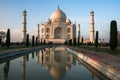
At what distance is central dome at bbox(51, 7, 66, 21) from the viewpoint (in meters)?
56.8

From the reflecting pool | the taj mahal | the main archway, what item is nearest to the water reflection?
the reflecting pool

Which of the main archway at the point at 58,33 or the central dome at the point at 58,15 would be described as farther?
the main archway at the point at 58,33

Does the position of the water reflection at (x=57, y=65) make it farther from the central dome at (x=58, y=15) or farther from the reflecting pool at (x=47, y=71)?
the central dome at (x=58, y=15)

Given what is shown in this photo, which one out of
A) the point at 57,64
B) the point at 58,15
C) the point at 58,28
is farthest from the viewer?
the point at 58,28

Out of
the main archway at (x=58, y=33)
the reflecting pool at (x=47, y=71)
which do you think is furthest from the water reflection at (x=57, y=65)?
the main archway at (x=58, y=33)

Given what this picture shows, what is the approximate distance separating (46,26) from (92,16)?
19.4 metres

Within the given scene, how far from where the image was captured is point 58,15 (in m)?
56.8

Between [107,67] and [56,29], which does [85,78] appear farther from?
[56,29]

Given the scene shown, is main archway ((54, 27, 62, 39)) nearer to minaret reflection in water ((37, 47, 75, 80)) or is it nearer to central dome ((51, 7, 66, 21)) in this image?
central dome ((51, 7, 66, 21))

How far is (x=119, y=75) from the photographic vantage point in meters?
4.66

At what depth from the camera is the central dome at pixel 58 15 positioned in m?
56.8

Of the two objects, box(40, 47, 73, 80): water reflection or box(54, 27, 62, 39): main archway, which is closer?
box(40, 47, 73, 80): water reflection

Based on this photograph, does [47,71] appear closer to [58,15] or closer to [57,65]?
[57,65]

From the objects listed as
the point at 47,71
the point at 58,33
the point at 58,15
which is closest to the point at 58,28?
the point at 58,33
